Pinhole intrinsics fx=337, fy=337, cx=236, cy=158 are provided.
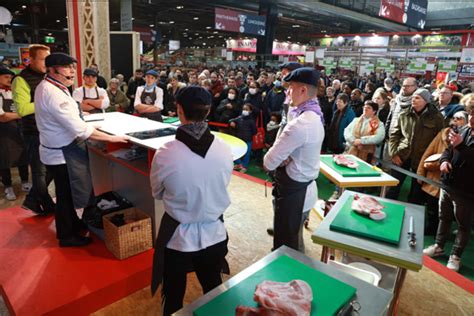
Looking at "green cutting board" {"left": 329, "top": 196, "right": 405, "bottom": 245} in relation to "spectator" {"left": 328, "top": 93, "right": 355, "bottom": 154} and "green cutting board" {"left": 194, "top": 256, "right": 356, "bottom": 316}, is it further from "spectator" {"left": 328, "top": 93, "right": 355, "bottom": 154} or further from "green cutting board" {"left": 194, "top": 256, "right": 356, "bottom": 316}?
"spectator" {"left": 328, "top": 93, "right": 355, "bottom": 154}

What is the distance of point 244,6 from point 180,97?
1460 cm

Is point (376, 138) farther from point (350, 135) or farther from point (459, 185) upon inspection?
point (459, 185)

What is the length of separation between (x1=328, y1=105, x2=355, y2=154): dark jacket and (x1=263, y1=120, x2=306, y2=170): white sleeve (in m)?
3.61

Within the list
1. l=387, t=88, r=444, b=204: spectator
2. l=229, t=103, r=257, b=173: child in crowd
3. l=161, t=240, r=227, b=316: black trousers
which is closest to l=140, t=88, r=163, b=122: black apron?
l=229, t=103, r=257, b=173: child in crowd

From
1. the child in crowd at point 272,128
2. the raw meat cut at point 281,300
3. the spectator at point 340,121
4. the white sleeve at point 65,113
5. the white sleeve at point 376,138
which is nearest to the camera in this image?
the raw meat cut at point 281,300

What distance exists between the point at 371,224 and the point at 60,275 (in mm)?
2458

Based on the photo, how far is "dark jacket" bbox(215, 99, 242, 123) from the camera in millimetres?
6715

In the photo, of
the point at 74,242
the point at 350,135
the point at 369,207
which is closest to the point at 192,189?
the point at 369,207

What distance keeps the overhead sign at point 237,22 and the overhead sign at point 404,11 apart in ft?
14.0

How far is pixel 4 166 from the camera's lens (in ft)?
15.0

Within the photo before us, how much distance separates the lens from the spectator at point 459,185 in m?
3.16

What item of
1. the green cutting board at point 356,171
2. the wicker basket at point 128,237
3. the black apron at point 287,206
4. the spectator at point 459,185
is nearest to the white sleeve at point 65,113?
the wicker basket at point 128,237

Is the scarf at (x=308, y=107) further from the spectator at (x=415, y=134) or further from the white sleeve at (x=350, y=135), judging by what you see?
the white sleeve at (x=350, y=135)

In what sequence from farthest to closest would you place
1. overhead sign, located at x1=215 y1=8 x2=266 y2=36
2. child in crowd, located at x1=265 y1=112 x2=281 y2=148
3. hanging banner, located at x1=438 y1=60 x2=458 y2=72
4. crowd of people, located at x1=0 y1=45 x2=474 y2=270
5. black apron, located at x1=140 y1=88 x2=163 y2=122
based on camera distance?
overhead sign, located at x1=215 y1=8 x2=266 y2=36 < hanging banner, located at x1=438 y1=60 x2=458 y2=72 < child in crowd, located at x1=265 y1=112 x2=281 y2=148 < black apron, located at x1=140 y1=88 x2=163 y2=122 < crowd of people, located at x1=0 y1=45 x2=474 y2=270
